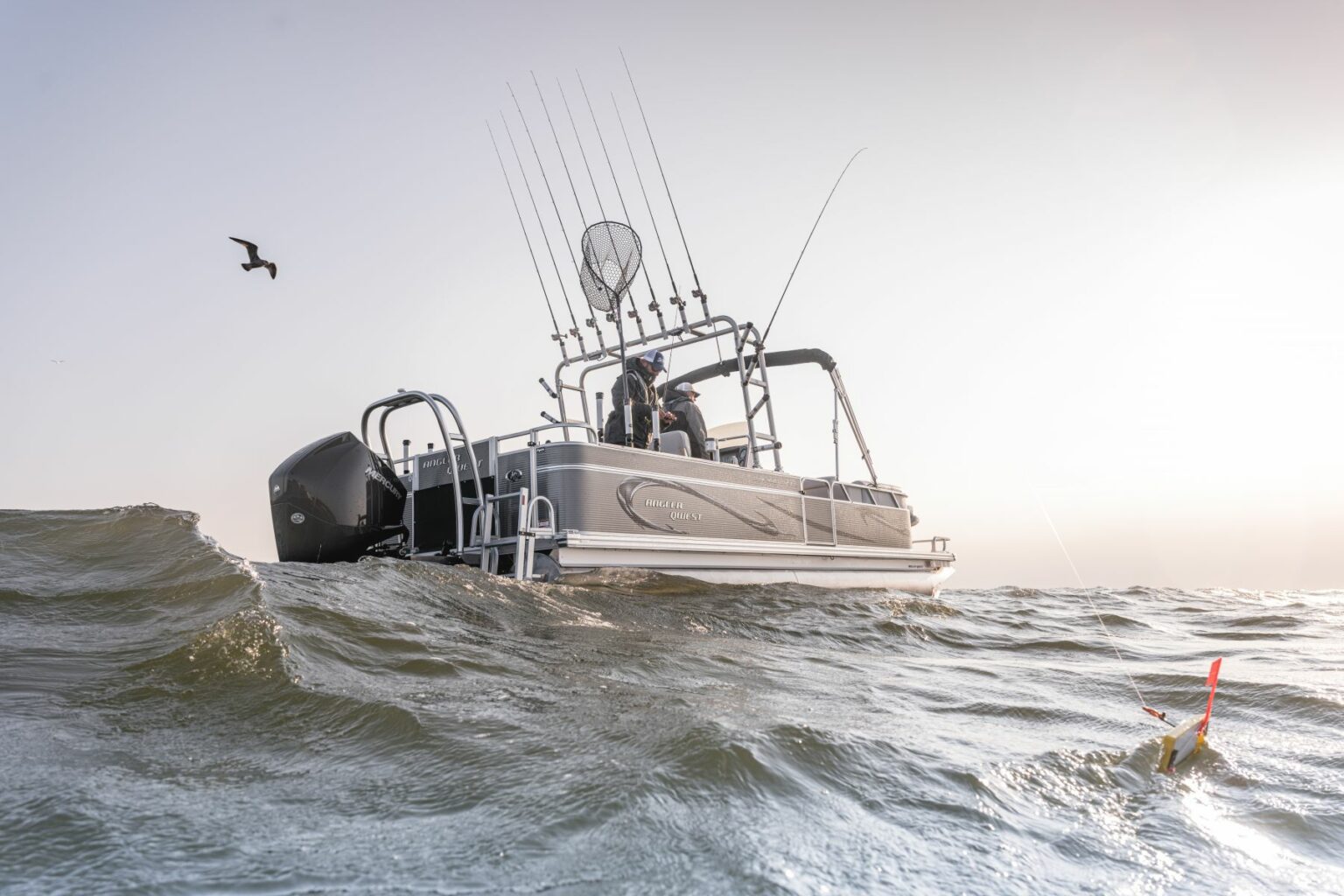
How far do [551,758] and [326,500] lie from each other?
185 inches

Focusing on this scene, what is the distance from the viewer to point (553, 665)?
333 centimetres

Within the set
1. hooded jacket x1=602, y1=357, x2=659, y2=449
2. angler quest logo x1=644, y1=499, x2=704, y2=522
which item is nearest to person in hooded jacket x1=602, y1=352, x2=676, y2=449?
hooded jacket x1=602, y1=357, x2=659, y2=449

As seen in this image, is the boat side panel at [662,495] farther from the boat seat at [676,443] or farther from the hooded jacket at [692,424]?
the hooded jacket at [692,424]

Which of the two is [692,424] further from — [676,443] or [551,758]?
[551,758]

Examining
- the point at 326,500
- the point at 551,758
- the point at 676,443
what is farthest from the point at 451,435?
the point at 551,758

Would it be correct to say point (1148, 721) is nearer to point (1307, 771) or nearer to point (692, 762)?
point (1307, 771)

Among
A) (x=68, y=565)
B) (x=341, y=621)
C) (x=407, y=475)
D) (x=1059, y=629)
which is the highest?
(x=407, y=475)

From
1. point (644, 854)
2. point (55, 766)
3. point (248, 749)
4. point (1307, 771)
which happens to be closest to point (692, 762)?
point (644, 854)

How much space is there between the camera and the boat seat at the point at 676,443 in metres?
7.95

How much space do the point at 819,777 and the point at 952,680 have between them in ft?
7.64

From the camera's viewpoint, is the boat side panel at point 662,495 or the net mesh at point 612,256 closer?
the boat side panel at point 662,495

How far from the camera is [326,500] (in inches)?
242

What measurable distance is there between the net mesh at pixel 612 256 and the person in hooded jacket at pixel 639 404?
2.58 ft

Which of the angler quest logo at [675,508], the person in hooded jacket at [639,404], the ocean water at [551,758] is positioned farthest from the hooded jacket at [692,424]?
the ocean water at [551,758]
